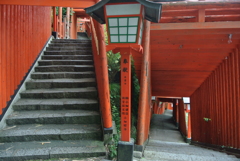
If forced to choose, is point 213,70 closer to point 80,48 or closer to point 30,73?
point 80,48

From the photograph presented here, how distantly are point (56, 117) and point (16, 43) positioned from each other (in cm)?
209

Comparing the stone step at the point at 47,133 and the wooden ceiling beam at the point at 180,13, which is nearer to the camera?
the stone step at the point at 47,133

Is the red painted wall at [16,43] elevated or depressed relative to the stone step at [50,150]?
elevated

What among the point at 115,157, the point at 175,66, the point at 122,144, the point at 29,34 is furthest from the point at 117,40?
the point at 175,66

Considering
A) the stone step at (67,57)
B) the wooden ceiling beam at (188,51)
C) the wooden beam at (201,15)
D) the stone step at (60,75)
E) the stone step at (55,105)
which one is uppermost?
the wooden beam at (201,15)

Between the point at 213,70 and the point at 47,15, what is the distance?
6.71 metres

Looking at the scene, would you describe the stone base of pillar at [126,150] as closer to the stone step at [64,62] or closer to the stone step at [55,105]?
the stone step at [55,105]

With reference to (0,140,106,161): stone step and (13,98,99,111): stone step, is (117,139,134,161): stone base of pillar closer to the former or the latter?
(0,140,106,161): stone step

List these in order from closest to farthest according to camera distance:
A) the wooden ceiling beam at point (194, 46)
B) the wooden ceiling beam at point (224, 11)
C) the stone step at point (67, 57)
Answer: the wooden ceiling beam at point (224, 11) < the wooden ceiling beam at point (194, 46) < the stone step at point (67, 57)

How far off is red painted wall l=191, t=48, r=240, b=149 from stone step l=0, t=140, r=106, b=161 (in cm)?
423

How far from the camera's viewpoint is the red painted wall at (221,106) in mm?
5059

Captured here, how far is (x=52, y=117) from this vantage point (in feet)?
11.3

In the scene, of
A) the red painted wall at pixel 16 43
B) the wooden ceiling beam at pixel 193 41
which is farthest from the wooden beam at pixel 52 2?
the wooden ceiling beam at pixel 193 41

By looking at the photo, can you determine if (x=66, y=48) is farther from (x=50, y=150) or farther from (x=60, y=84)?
(x=50, y=150)
